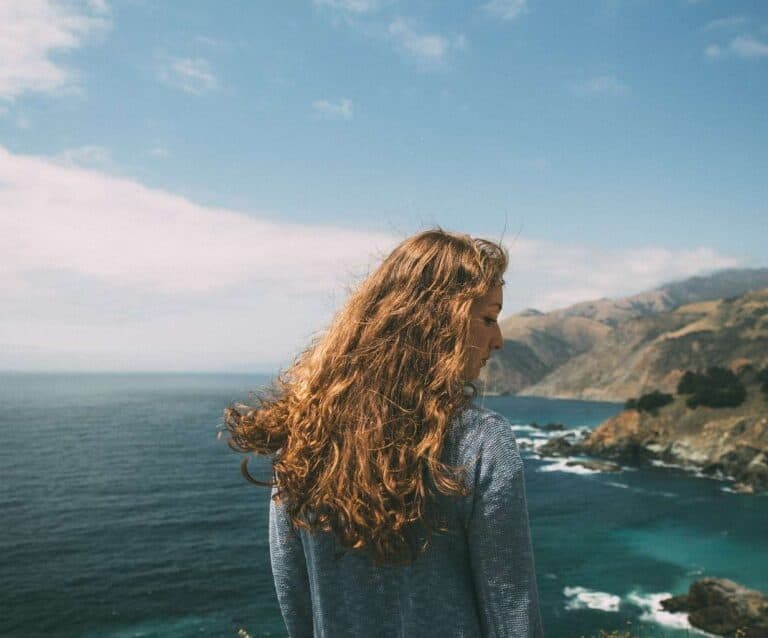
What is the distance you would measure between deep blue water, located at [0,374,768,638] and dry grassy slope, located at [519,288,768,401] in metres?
55.9

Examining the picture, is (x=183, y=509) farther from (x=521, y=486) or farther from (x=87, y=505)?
(x=521, y=486)

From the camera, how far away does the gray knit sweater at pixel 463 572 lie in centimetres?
178

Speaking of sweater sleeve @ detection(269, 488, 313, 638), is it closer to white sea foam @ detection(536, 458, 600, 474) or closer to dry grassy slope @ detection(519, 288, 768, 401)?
white sea foam @ detection(536, 458, 600, 474)

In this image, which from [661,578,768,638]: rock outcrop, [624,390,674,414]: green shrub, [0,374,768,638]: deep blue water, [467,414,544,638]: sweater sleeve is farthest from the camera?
[624,390,674,414]: green shrub

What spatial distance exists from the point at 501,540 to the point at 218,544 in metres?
38.5

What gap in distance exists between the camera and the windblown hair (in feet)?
6.06

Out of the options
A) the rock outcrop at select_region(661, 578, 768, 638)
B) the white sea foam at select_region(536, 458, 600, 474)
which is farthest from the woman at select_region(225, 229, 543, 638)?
the white sea foam at select_region(536, 458, 600, 474)

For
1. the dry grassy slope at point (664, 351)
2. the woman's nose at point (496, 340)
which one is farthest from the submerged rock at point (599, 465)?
the woman's nose at point (496, 340)

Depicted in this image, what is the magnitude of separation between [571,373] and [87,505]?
151200 mm

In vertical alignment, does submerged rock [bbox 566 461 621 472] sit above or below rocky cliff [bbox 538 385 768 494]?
below

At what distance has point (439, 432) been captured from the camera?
183 centimetres

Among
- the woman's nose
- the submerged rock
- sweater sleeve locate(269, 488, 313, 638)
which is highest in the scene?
the woman's nose

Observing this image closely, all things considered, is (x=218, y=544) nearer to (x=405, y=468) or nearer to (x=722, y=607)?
(x=722, y=607)

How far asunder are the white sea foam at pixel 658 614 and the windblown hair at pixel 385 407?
26.2 metres
